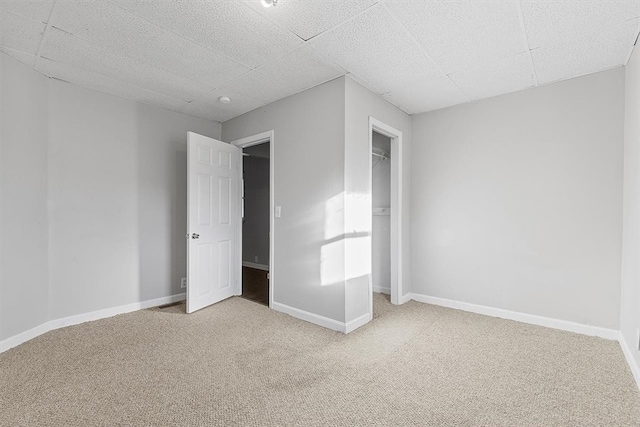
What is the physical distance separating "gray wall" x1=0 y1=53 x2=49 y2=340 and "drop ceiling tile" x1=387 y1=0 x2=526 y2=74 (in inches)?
121

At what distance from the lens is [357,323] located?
286 cm

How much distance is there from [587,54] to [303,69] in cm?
230

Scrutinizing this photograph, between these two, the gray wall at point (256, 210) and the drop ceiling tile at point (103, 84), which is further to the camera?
the gray wall at point (256, 210)

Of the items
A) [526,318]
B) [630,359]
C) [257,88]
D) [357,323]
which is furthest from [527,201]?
[257,88]

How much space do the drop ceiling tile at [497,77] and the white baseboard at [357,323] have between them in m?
2.46

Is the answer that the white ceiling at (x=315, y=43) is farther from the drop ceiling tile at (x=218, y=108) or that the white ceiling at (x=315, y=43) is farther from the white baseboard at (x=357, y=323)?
the white baseboard at (x=357, y=323)

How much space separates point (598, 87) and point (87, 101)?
492 cm

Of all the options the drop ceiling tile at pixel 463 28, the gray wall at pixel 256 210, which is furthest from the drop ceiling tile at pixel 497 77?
the gray wall at pixel 256 210

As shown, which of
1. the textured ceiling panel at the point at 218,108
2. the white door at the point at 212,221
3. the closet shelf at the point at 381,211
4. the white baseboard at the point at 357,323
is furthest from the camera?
the closet shelf at the point at 381,211

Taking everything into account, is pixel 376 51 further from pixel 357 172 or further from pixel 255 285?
pixel 255 285

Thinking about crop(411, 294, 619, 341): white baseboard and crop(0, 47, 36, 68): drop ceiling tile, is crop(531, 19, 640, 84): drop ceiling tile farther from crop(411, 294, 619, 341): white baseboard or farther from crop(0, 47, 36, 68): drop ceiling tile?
Answer: crop(0, 47, 36, 68): drop ceiling tile

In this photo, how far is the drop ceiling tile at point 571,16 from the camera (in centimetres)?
180

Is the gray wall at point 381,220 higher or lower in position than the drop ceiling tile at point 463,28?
lower

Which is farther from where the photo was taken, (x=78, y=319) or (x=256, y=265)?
(x=256, y=265)
